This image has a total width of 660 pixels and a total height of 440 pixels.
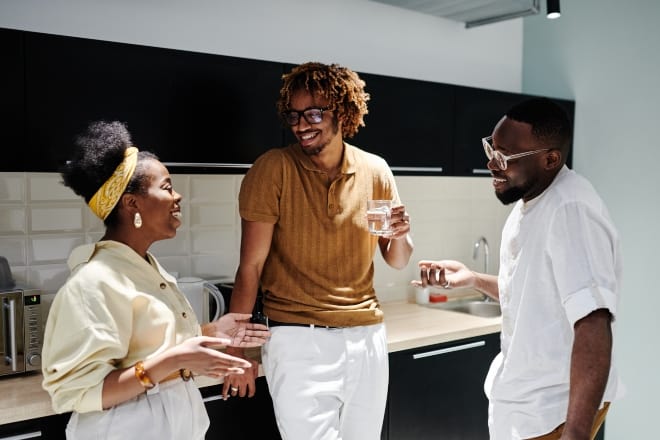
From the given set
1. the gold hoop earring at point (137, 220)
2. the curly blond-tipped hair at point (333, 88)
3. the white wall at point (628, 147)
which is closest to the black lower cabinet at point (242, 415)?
the gold hoop earring at point (137, 220)

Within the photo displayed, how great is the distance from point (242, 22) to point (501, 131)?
154 centimetres

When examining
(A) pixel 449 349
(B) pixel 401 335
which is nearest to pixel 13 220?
(B) pixel 401 335

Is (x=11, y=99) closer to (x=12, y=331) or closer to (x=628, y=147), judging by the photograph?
(x=12, y=331)

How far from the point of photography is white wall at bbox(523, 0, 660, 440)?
340 cm

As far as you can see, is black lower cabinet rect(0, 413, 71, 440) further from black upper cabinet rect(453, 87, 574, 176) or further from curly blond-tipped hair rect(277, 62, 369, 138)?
black upper cabinet rect(453, 87, 574, 176)

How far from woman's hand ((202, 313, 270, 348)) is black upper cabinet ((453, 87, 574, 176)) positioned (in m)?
1.66

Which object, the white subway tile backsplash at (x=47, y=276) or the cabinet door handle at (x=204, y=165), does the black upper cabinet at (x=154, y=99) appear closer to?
the cabinet door handle at (x=204, y=165)

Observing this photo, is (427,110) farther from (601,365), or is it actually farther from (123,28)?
(601,365)

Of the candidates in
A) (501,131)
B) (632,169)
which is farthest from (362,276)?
(632,169)

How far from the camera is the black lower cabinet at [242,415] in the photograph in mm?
2197

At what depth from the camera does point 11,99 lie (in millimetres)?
2023

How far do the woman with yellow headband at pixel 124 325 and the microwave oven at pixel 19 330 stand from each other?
0.57 metres

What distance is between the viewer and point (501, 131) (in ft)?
5.63

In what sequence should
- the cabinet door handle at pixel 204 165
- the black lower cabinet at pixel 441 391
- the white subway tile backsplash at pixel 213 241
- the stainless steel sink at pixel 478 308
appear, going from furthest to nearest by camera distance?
the stainless steel sink at pixel 478 308 < the white subway tile backsplash at pixel 213 241 < the black lower cabinet at pixel 441 391 < the cabinet door handle at pixel 204 165
